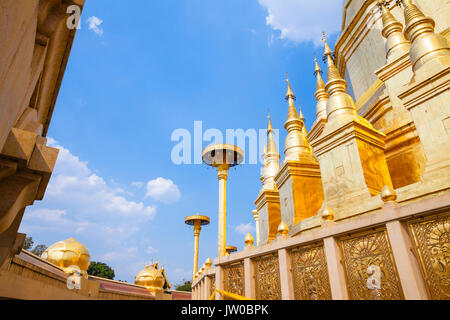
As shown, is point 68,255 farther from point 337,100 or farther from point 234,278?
point 337,100

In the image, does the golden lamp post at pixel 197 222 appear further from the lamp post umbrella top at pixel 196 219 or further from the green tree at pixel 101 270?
the green tree at pixel 101 270

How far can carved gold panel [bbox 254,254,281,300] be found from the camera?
465 centimetres

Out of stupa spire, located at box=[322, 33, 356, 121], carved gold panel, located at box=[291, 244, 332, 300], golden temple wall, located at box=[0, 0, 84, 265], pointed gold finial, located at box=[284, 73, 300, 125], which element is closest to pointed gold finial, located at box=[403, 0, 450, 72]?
stupa spire, located at box=[322, 33, 356, 121]

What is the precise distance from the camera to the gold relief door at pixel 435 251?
317cm

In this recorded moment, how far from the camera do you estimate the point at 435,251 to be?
328 centimetres

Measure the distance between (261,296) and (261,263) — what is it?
52cm

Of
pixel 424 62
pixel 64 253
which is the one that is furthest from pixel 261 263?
pixel 64 253

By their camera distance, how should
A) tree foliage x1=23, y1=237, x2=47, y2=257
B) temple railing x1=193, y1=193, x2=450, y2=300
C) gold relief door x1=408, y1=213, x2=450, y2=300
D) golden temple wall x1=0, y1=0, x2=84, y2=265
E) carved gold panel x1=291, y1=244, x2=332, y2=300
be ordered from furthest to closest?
tree foliage x1=23, y1=237, x2=47, y2=257 < carved gold panel x1=291, y1=244, x2=332, y2=300 < temple railing x1=193, y1=193, x2=450, y2=300 < gold relief door x1=408, y1=213, x2=450, y2=300 < golden temple wall x1=0, y1=0, x2=84, y2=265

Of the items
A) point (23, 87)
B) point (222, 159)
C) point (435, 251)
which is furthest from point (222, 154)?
point (23, 87)

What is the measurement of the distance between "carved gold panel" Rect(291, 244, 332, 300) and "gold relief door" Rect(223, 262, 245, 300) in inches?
47.8

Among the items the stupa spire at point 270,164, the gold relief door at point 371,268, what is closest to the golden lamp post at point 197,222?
the stupa spire at point 270,164

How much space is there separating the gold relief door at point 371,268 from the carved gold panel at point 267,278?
3.89 ft

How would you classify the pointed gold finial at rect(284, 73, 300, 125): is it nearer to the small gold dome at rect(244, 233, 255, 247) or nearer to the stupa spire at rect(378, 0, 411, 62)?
the stupa spire at rect(378, 0, 411, 62)

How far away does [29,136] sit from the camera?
2.28 metres
